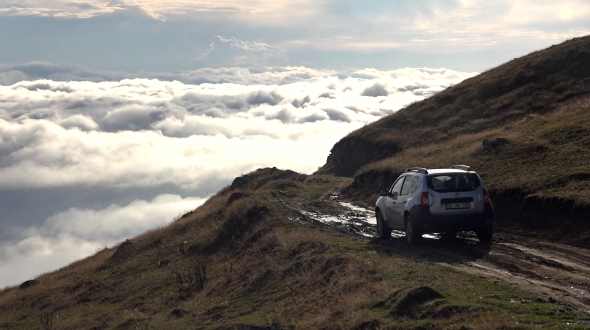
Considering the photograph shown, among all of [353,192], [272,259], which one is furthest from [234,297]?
[353,192]

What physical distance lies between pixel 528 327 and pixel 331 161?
44.1 meters

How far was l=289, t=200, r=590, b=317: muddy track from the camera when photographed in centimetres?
1086

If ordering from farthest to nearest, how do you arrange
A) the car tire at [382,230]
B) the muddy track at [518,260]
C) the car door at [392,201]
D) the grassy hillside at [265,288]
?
the car tire at [382,230], the car door at [392,201], the muddy track at [518,260], the grassy hillside at [265,288]

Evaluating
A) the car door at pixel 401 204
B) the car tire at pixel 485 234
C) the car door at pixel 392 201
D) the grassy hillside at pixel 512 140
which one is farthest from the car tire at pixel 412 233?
the grassy hillside at pixel 512 140

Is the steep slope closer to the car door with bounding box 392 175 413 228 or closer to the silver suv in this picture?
the car door with bounding box 392 175 413 228

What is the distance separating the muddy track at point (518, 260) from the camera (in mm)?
10859

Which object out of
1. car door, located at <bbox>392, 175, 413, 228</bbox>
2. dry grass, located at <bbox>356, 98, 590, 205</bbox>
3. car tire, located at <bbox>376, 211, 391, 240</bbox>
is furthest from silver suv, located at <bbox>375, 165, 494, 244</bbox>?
dry grass, located at <bbox>356, 98, 590, 205</bbox>

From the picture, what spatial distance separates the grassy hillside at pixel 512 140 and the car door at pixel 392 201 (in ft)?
12.9

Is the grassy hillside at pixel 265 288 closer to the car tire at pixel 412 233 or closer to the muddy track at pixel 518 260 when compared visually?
the muddy track at pixel 518 260

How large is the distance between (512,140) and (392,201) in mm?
11471

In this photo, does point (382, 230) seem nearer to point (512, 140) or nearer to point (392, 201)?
point (392, 201)

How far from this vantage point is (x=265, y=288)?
15812 mm

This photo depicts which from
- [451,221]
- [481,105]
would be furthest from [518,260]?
[481,105]

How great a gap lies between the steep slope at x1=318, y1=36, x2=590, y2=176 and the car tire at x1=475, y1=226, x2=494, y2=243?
21.7 metres
